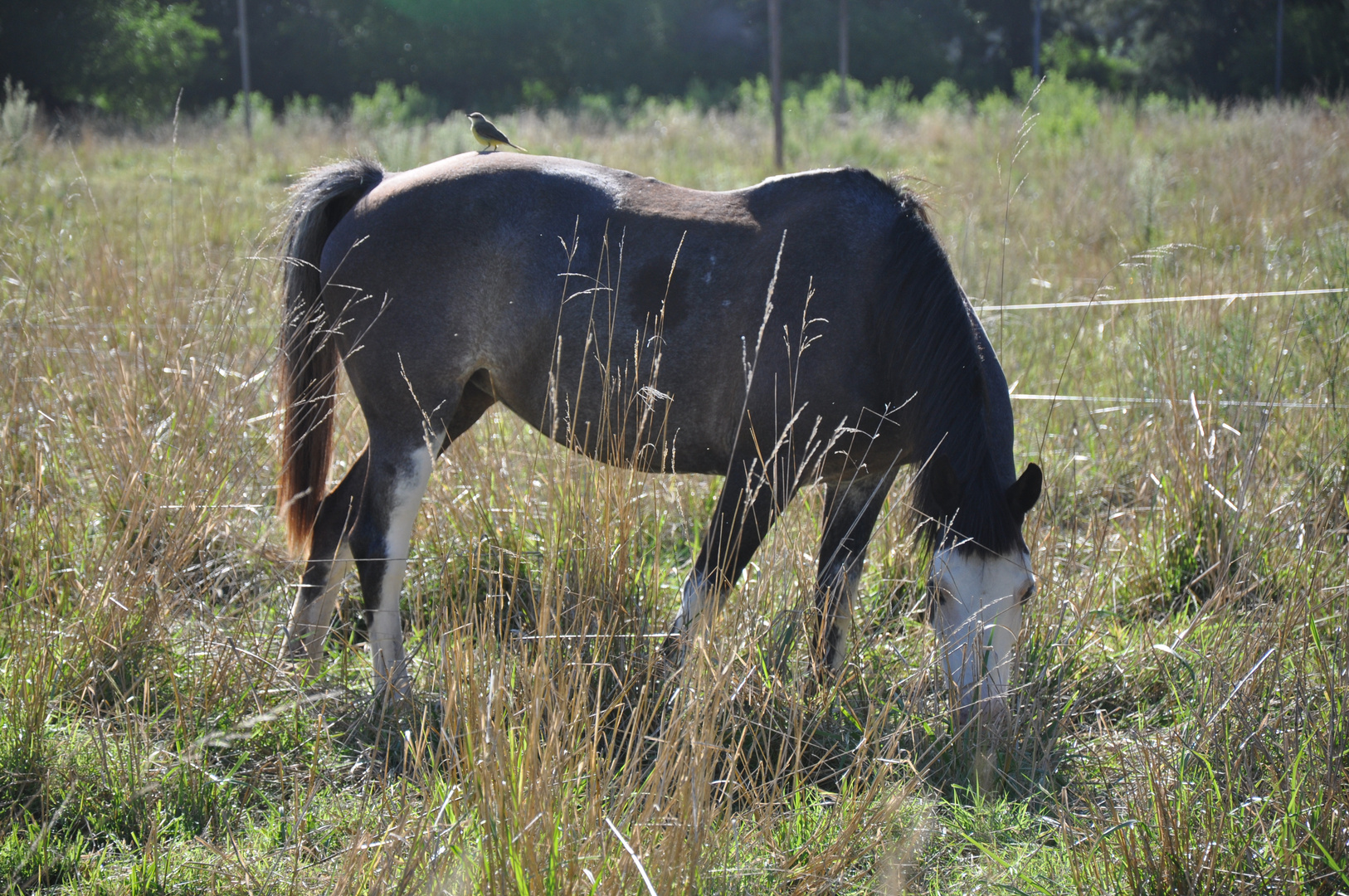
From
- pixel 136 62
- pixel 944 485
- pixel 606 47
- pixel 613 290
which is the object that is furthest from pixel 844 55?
pixel 944 485

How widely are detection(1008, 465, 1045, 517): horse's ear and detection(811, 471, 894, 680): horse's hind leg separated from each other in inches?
18.8

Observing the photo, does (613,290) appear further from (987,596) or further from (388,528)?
(987,596)

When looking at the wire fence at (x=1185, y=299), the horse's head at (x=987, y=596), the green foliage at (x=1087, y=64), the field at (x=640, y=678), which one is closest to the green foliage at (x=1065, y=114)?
the wire fence at (x=1185, y=299)

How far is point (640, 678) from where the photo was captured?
8.49 feet

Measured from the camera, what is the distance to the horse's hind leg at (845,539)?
2754mm

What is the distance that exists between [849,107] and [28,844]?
21341 mm

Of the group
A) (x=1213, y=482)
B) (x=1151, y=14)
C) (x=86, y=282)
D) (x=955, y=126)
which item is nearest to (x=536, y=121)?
(x=955, y=126)

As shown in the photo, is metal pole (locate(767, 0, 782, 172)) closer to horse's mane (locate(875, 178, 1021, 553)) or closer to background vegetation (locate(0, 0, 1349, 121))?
horse's mane (locate(875, 178, 1021, 553))

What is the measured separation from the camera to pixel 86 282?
516 cm

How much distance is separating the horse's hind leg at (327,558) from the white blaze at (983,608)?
181 cm

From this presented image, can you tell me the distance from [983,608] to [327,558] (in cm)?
201

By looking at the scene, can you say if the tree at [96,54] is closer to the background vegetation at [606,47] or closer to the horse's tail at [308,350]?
the background vegetation at [606,47]

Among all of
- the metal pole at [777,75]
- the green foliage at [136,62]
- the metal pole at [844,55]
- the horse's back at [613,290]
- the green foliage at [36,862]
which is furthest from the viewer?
the green foliage at [136,62]

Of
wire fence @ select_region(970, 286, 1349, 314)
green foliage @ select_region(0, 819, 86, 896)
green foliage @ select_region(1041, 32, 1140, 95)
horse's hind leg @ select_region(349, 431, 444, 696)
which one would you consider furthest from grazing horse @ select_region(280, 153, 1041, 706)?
green foliage @ select_region(1041, 32, 1140, 95)
